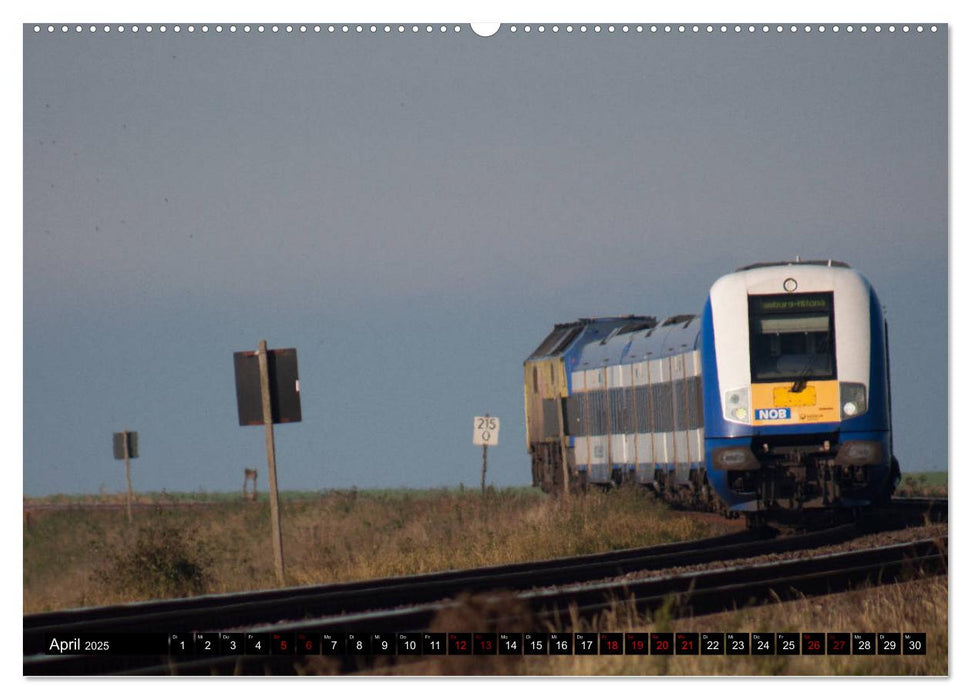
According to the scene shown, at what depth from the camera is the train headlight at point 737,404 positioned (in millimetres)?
17219

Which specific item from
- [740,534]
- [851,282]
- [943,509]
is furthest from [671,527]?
[851,282]

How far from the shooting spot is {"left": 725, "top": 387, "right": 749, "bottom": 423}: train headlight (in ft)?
56.5

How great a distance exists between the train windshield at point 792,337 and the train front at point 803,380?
0.04 ft

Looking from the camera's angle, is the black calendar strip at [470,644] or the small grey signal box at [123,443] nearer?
the black calendar strip at [470,644]

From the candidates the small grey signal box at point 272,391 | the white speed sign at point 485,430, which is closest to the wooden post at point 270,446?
the small grey signal box at point 272,391

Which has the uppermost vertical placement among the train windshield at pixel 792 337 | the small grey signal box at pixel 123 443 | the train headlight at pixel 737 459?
the train windshield at pixel 792 337

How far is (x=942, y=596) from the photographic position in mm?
11289

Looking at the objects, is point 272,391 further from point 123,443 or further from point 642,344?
point 642,344

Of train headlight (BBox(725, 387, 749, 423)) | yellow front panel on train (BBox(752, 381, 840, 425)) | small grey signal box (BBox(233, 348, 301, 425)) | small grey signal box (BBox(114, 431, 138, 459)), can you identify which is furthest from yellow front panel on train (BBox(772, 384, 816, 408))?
small grey signal box (BBox(114, 431, 138, 459))

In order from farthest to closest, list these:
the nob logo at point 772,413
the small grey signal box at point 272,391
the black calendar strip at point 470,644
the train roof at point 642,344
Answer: the train roof at point 642,344, the nob logo at point 772,413, the small grey signal box at point 272,391, the black calendar strip at point 470,644

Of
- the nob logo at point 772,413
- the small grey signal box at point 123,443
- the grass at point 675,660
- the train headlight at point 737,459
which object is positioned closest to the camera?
the grass at point 675,660

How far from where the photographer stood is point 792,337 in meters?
17.2

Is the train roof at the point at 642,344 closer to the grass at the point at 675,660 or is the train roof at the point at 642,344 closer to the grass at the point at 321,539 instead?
the grass at the point at 321,539
